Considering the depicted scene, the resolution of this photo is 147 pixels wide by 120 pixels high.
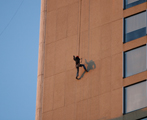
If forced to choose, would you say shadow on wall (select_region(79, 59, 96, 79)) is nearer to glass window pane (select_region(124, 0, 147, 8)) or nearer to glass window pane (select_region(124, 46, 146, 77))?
glass window pane (select_region(124, 46, 146, 77))

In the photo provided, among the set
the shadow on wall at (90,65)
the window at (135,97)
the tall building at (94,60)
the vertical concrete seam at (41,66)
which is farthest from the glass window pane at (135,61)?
the vertical concrete seam at (41,66)

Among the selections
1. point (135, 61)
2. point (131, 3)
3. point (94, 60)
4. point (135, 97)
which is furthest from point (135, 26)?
point (135, 97)

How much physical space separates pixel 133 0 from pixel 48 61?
35.0ft

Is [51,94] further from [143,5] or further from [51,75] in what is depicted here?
[143,5]

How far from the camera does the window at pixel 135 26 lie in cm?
4266

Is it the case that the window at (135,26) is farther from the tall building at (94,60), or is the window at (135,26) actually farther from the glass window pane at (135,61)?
the glass window pane at (135,61)

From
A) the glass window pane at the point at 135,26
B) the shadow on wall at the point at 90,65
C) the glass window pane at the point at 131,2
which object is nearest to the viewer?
the glass window pane at the point at 135,26

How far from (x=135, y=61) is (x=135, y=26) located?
3434 mm

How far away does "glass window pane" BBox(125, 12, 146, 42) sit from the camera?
42653mm

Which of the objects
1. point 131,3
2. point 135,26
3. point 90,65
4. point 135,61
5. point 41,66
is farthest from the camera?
point 41,66

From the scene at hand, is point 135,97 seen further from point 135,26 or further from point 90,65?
point 135,26

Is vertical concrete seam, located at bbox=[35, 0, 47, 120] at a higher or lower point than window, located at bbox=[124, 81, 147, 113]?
higher

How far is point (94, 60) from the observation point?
44500 millimetres

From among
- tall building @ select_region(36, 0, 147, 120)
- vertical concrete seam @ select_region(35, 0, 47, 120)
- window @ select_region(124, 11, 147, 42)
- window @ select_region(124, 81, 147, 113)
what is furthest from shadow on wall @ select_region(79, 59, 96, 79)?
vertical concrete seam @ select_region(35, 0, 47, 120)
